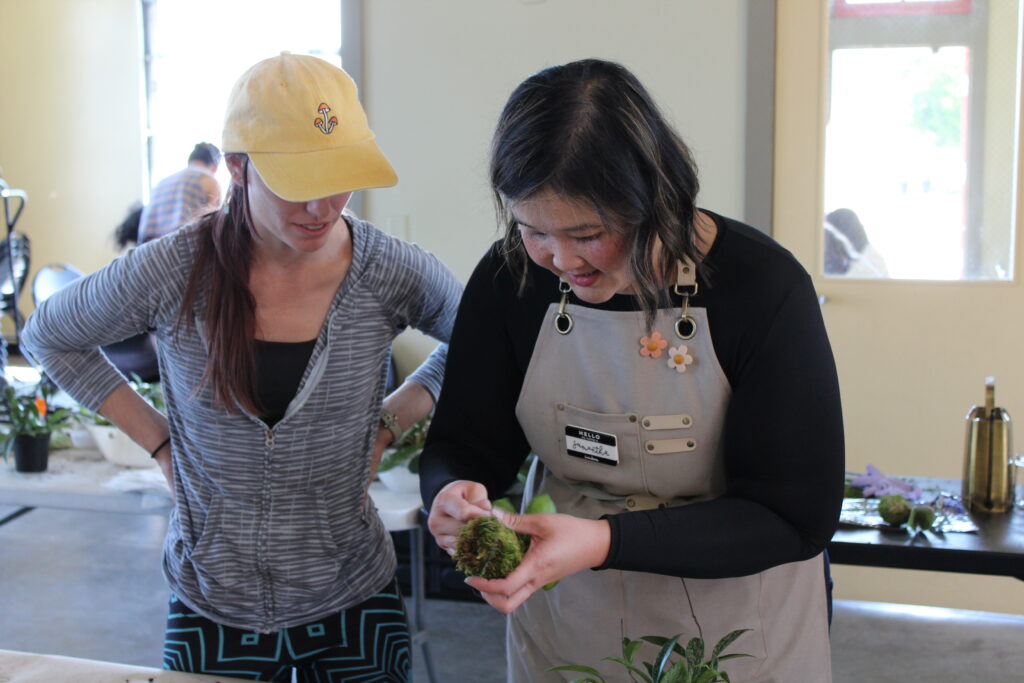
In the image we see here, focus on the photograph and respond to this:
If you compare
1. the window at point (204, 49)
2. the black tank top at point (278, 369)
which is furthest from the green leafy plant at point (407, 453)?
the window at point (204, 49)

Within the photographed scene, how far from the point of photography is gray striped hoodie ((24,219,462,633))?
1.52 metres

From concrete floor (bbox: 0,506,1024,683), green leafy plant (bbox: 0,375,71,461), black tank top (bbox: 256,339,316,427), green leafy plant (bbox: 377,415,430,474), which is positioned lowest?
concrete floor (bbox: 0,506,1024,683)

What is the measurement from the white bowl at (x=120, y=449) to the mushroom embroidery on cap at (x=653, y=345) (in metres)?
1.95

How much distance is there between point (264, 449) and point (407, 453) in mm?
1187

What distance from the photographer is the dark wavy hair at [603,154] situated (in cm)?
108

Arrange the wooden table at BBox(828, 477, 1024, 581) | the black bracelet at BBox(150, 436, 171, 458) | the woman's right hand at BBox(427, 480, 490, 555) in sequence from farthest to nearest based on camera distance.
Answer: the wooden table at BBox(828, 477, 1024, 581)
the black bracelet at BBox(150, 436, 171, 458)
the woman's right hand at BBox(427, 480, 490, 555)

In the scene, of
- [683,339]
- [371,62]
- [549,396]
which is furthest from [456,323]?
[371,62]

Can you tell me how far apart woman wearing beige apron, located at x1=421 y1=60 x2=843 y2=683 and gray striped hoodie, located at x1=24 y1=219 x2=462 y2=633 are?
22 centimetres

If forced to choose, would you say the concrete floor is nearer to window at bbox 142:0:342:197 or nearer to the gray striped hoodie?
the gray striped hoodie

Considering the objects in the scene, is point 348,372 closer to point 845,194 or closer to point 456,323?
point 456,323

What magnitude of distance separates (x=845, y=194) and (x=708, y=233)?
2.75 metres

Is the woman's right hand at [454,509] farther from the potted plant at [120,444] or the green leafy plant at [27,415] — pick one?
the green leafy plant at [27,415]

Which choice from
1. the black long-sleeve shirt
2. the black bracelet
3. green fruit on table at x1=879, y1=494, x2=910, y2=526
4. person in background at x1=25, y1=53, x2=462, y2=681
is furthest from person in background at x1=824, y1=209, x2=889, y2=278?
the black bracelet

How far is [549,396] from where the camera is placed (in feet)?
4.35
